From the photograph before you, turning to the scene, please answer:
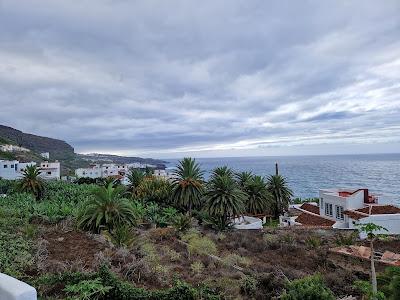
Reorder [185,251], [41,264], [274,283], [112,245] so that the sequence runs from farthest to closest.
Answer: [185,251]
[112,245]
[274,283]
[41,264]

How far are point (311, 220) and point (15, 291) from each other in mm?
32178

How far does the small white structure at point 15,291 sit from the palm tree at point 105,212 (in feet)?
40.5

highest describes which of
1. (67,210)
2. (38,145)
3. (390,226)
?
(38,145)

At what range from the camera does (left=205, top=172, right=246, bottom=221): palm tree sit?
27078 mm

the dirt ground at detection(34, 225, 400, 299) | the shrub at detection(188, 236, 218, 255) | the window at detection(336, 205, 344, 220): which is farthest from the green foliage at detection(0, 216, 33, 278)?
the window at detection(336, 205, 344, 220)

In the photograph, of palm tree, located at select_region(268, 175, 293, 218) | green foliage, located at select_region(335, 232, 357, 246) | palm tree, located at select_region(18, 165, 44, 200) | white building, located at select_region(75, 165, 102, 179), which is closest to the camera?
green foliage, located at select_region(335, 232, 357, 246)

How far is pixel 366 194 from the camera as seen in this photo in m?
31.7

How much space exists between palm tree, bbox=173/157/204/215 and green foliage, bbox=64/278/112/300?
24.3m

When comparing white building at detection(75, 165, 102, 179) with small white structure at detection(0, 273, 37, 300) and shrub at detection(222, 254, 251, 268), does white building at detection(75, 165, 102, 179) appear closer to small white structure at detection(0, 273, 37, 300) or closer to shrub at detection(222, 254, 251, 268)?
shrub at detection(222, 254, 251, 268)

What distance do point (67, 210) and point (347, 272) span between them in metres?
15.8

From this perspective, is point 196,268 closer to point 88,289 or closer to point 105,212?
point 88,289

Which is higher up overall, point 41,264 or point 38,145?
point 38,145

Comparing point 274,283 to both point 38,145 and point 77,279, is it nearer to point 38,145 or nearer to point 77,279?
point 77,279

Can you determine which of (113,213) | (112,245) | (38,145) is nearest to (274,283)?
(112,245)
